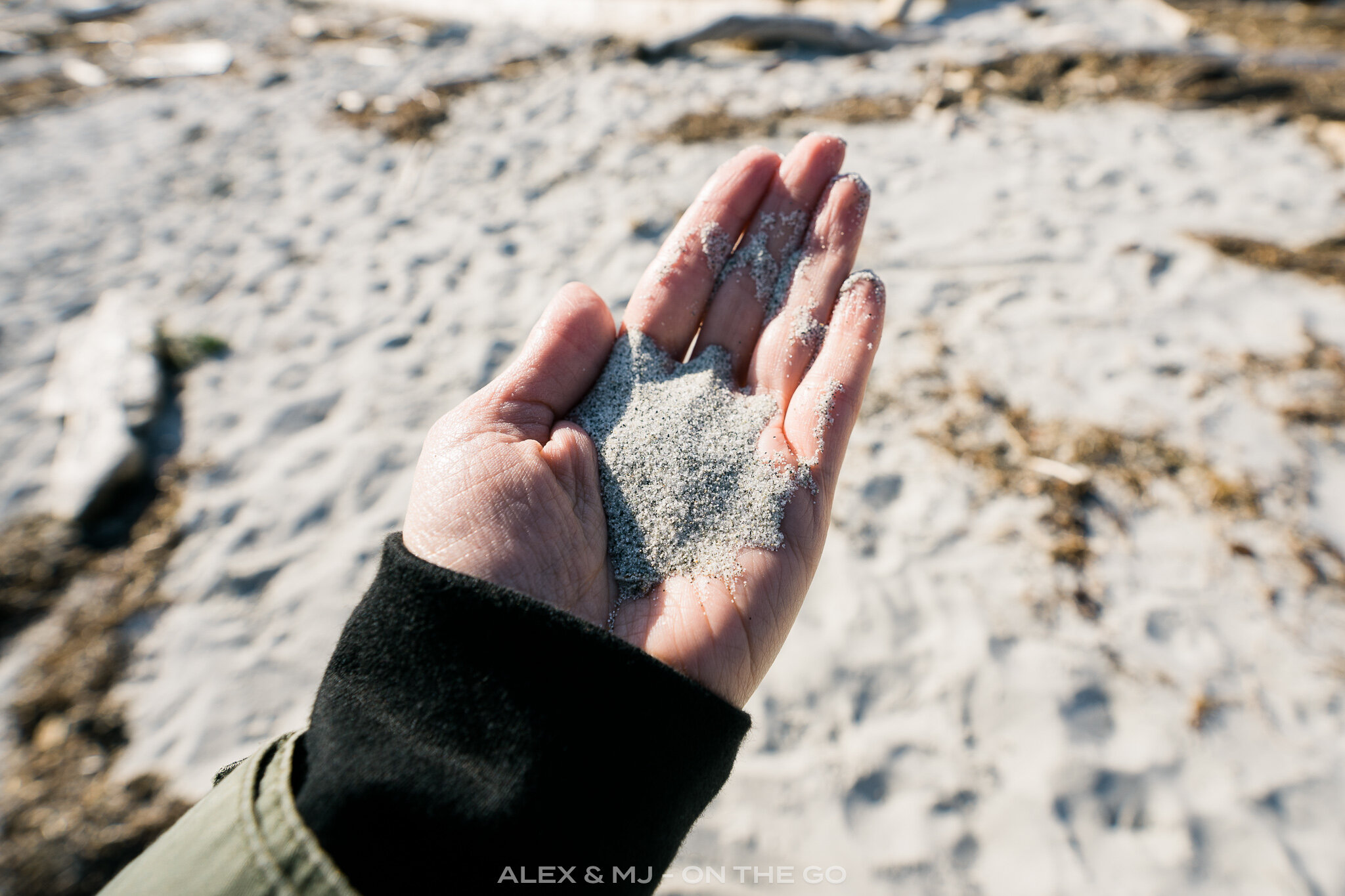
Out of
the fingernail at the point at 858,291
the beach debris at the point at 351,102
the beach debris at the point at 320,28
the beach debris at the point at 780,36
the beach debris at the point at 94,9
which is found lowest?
the fingernail at the point at 858,291

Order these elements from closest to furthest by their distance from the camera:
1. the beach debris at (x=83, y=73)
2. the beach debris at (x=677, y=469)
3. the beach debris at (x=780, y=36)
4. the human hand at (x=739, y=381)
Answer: the human hand at (x=739, y=381), the beach debris at (x=677, y=469), the beach debris at (x=780, y=36), the beach debris at (x=83, y=73)

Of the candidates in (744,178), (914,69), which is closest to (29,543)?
(744,178)

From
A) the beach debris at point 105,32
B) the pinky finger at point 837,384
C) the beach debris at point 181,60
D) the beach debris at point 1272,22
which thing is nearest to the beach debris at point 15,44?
the beach debris at point 105,32

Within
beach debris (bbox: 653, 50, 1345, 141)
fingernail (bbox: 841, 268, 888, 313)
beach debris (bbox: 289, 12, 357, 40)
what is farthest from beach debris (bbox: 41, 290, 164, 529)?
beach debris (bbox: 289, 12, 357, 40)

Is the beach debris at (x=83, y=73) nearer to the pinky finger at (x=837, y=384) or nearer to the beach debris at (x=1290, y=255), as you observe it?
the pinky finger at (x=837, y=384)

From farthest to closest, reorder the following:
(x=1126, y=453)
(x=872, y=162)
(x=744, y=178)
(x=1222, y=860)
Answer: (x=872, y=162), (x=1126, y=453), (x=744, y=178), (x=1222, y=860)

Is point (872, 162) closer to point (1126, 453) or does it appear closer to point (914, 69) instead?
point (914, 69)

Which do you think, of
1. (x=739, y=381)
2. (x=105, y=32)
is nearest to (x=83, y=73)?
(x=105, y=32)
